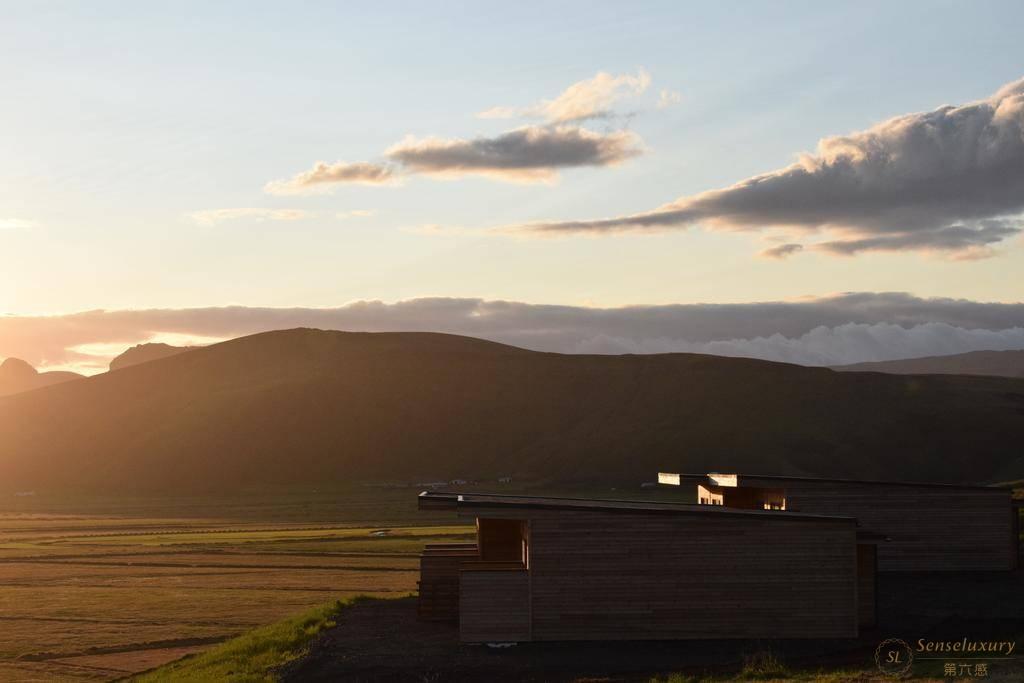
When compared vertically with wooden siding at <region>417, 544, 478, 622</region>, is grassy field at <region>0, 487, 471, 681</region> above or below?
below

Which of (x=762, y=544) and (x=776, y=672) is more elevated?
(x=762, y=544)

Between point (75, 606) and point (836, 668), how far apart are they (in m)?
30.2

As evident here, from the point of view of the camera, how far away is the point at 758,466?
13125 cm

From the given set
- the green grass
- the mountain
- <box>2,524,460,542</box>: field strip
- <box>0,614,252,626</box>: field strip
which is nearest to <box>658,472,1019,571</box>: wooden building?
the green grass

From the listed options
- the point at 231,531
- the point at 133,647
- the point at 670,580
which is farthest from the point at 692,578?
the point at 231,531

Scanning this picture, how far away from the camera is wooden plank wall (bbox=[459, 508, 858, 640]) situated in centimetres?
2962

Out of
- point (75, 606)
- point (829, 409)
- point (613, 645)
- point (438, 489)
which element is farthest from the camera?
point (829, 409)

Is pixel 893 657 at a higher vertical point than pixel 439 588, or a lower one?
lower

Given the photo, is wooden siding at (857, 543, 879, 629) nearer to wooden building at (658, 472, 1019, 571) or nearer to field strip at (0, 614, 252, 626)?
wooden building at (658, 472, 1019, 571)

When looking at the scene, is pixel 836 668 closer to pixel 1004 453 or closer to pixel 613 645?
pixel 613 645

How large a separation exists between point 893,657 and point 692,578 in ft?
19.7

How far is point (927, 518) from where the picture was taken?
40.7 metres

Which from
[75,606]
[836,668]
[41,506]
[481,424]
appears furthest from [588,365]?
[836,668]

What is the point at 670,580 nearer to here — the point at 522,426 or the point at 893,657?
the point at 893,657
